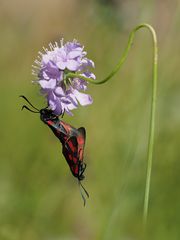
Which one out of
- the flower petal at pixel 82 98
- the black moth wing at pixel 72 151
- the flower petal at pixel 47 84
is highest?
the flower petal at pixel 47 84

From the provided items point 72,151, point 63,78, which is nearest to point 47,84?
point 63,78

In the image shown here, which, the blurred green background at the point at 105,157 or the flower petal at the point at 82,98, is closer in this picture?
the flower petal at the point at 82,98

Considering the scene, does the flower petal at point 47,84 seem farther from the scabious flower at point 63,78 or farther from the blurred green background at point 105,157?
the blurred green background at point 105,157

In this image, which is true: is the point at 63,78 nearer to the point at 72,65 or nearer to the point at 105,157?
the point at 72,65

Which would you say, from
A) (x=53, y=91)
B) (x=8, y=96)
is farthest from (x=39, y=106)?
Answer: (x=53, y=91)

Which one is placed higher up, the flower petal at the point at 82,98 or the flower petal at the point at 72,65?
the flower petal at the point at 72,65

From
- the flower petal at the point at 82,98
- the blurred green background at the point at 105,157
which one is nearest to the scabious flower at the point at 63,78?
the flower petal at the point at 82,98

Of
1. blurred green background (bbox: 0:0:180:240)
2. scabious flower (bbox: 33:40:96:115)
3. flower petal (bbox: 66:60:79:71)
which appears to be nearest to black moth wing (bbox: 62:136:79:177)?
scabious flower (bbox: 33:40:96:115)

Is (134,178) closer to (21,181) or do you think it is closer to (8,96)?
(21,181)
